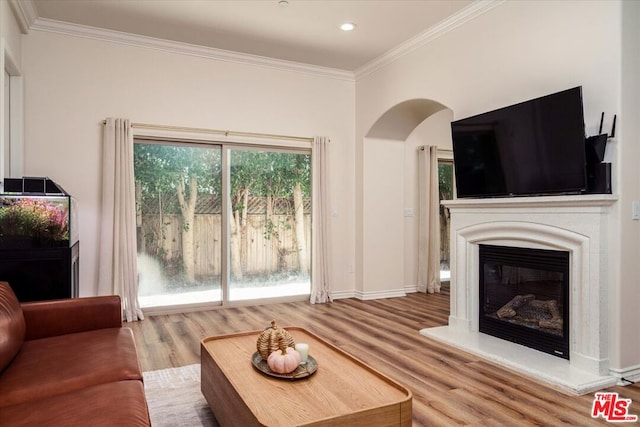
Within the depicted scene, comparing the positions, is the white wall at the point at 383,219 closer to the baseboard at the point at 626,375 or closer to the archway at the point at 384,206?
the archway at the point at 384,206

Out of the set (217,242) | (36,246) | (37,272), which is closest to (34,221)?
(36,246)

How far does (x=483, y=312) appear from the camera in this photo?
12.9 feet

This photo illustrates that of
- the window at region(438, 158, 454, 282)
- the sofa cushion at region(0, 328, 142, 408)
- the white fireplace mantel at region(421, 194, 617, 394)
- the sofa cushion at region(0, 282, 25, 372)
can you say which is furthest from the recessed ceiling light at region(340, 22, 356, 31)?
the sofa cushion at region(0, 282, 25, 372)

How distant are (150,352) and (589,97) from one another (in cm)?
383

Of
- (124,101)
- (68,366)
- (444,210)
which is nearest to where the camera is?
(68,366)

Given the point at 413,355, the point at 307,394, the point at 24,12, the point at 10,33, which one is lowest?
the point at 413,355

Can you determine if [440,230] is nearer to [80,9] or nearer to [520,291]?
[520,291]

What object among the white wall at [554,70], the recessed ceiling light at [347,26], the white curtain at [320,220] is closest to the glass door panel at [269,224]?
the white curtain at [320,220]

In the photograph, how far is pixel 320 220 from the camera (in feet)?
18.2

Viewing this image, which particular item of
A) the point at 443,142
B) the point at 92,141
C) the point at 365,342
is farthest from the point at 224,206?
the point at 443,142

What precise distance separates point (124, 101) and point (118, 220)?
4.22ft

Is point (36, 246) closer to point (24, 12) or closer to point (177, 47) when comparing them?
point (24, 12)

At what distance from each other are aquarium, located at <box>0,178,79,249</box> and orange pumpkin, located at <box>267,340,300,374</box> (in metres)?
1.97

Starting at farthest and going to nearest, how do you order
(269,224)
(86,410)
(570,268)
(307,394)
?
(269,224) < (570,268) < (307,394) < (86,410)
